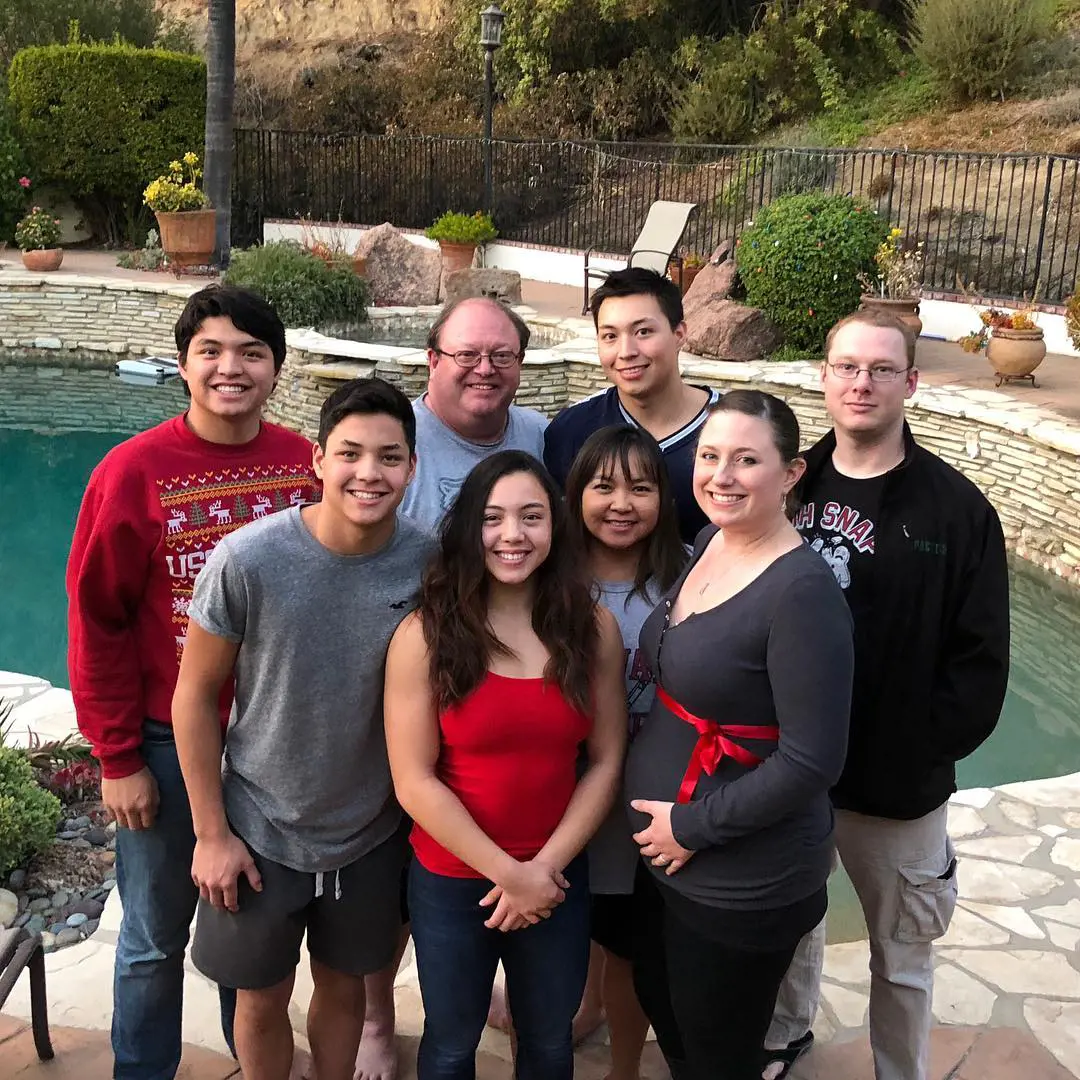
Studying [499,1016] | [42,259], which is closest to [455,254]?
[42,259]

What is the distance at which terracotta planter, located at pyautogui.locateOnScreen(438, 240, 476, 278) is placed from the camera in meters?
12.4

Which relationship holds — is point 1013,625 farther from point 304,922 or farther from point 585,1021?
point 304,922

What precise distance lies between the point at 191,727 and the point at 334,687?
23 centimetres

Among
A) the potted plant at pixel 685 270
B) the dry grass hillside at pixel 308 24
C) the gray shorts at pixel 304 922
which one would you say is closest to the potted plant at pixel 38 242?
the potted plant at pixel 685 270

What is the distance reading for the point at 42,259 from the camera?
38.3ft

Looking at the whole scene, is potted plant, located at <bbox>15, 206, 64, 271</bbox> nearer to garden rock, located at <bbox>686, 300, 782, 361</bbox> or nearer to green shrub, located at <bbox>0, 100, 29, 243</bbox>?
green shrub, located at <bbox>0, 100, 29, 243</bbox>

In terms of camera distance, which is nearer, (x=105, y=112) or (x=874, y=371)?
(x=874, y=371)

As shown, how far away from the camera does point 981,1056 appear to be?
2.39 metres

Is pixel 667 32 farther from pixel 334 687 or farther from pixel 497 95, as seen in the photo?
pixel 334 687

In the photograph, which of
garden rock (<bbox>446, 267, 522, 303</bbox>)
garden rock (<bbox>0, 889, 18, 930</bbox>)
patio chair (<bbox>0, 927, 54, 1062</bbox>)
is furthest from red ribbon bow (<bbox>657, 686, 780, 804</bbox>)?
garden rock (<bbox>446, 267, 522, 303</bbox>)

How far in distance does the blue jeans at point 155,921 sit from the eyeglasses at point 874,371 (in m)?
1.28

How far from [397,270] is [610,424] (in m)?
9.35

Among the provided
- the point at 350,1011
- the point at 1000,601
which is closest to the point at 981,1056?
the point at 1000,601

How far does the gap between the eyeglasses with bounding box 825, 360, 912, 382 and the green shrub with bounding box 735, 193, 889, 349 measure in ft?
22.4
